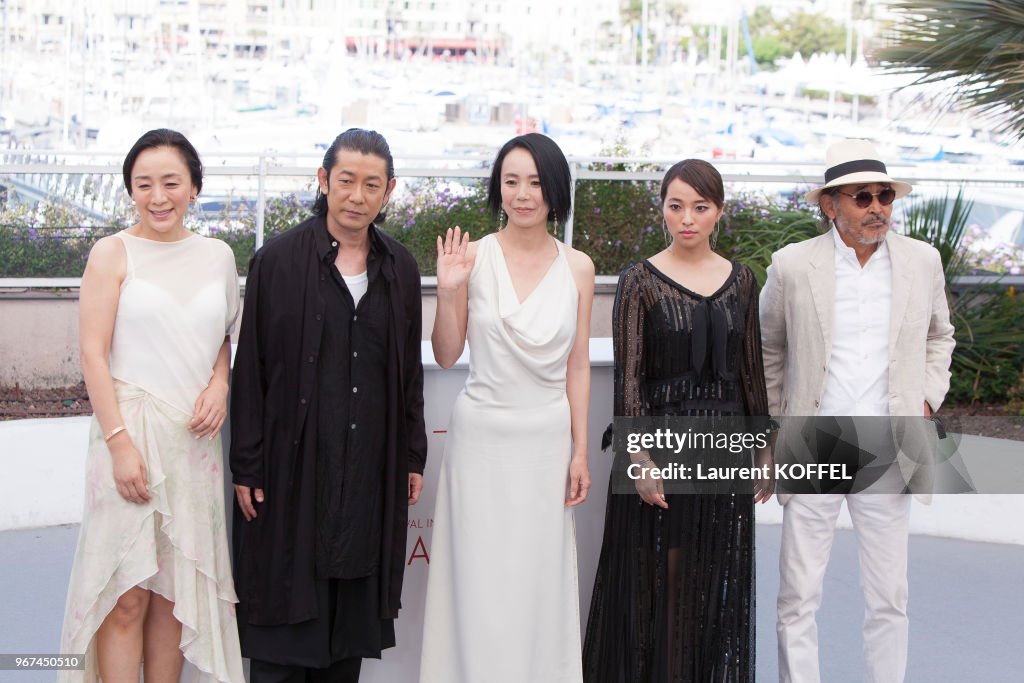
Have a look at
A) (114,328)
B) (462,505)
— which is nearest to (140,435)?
(114,328)

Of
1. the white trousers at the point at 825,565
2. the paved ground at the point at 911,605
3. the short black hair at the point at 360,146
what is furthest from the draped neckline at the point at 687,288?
the paved ground at the point at 911,605

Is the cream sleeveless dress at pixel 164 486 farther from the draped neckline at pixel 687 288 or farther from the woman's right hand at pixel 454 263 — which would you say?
the draped neckline at pixel 687 288

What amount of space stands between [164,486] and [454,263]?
1.11 m

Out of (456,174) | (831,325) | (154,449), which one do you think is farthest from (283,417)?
(456,174)

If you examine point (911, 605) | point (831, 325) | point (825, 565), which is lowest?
point (911, 605)

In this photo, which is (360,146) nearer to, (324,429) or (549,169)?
(549,169)

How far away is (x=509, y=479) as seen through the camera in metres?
3.52

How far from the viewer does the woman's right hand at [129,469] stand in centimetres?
321

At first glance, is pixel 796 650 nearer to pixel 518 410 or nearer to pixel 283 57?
pixel 518 410

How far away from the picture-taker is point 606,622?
3783mm

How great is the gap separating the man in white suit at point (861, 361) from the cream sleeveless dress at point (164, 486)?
6.24 ft

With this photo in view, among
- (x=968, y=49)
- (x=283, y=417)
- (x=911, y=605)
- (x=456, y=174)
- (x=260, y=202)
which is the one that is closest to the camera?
(x=283, y=417)

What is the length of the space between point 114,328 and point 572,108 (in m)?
35.1

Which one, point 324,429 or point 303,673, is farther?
point 303,673
